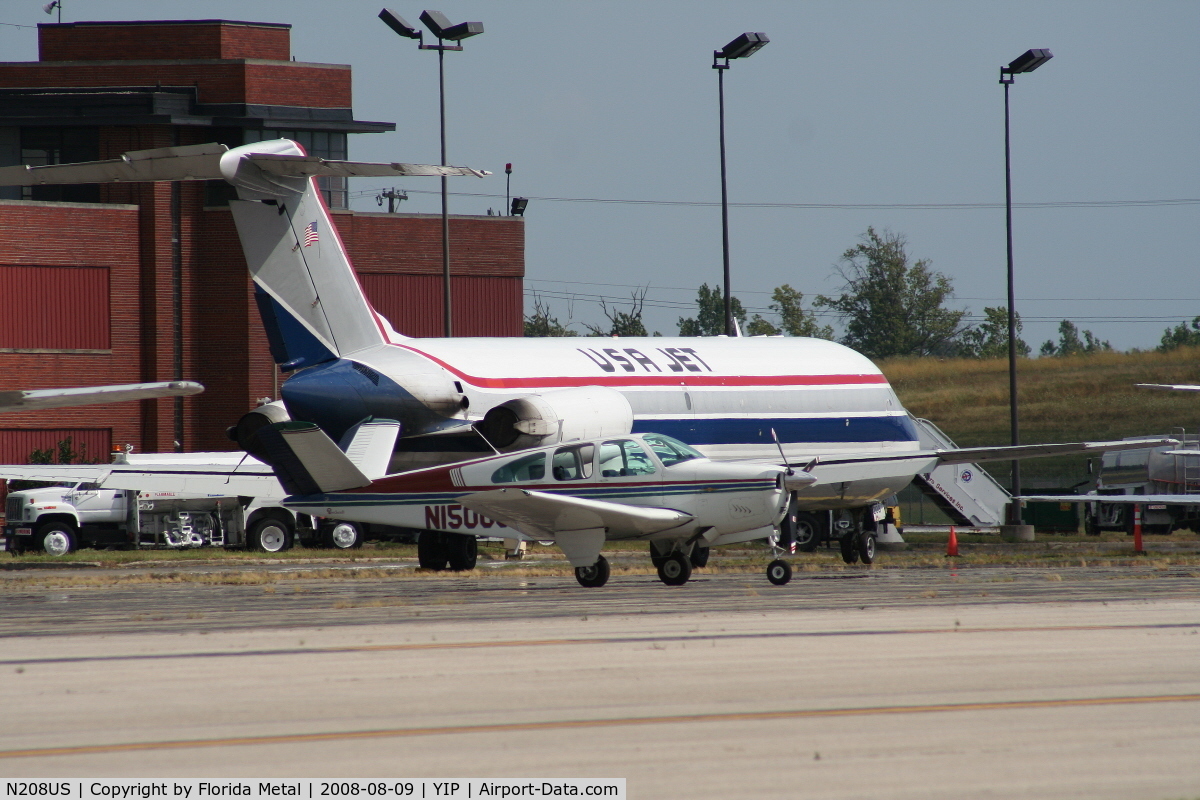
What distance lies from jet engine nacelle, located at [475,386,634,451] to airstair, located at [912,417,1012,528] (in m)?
16.2

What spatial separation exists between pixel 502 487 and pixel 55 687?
10.6 metres

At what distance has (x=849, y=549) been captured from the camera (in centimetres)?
2666

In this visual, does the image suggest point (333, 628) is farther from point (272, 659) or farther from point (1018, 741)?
point (1018, 741)

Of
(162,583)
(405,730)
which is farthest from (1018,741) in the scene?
(162,583)

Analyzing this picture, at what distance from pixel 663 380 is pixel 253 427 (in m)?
7.50

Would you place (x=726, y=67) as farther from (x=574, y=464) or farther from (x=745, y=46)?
(x=574, y=464)

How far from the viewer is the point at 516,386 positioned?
23.9 meters

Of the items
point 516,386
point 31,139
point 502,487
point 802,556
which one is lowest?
point 802,556

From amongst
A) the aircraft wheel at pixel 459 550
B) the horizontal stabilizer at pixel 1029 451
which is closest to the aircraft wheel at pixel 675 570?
the aircraft wheel at pixel 459 550

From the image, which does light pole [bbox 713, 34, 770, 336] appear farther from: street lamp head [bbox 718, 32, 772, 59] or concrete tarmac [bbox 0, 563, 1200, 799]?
concrete tarmac [bbox 0, 563, 1200, 799]

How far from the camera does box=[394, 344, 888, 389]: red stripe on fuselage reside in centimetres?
2348

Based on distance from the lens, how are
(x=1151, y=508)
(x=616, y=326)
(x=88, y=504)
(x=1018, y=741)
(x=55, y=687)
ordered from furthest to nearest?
(x=616, y=326) < (x=1151, y=508) < (x=88, y=504) < (x=55, y=687) < (x=1018, y=741)

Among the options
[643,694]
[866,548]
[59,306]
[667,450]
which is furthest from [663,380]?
[59,306]

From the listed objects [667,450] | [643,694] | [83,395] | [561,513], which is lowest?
[643,694]
